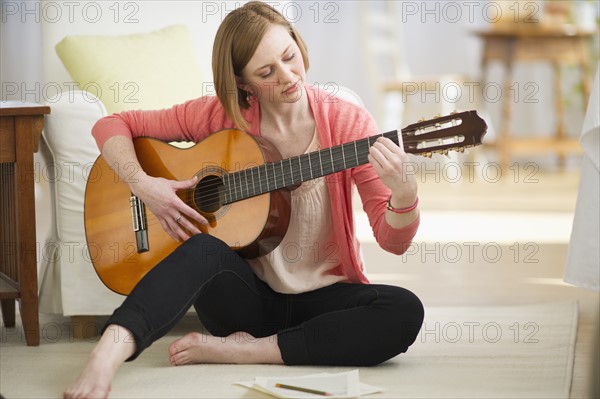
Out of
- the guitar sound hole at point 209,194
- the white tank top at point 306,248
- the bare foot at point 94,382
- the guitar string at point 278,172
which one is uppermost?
the guitar string at point 278,172

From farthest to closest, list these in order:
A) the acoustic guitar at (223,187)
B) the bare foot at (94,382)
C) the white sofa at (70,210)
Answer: the white sofa at (70,210) < the acoustic guitar at (223,187) < the bare foot at (94,382)

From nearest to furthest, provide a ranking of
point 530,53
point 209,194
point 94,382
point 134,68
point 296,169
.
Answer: point 94,382, point 296,169, point 209,194, point 134,68, point 530,53

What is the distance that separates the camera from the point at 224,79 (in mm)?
1696

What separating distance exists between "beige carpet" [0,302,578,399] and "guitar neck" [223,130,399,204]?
0.31 meters

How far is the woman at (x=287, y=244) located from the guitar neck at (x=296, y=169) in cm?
8

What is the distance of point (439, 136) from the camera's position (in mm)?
1492

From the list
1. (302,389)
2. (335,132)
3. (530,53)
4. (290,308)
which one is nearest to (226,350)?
(290,308)

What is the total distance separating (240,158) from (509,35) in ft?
9.43

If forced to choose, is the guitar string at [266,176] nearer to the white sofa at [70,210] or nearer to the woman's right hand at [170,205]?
the woman's right hand at [170,205]

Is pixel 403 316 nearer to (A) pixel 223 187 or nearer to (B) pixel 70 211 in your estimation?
(A) pixel 223 187

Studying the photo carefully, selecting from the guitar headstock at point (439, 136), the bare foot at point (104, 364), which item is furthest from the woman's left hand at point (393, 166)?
the bare foot at point (104, 364)

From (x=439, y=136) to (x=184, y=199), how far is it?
0.51 meters

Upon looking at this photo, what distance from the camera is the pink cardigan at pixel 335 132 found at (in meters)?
1.64

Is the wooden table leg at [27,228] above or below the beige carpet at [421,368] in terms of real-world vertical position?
above
